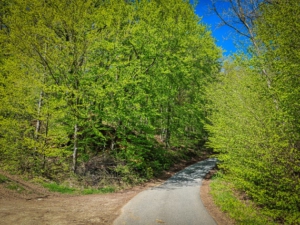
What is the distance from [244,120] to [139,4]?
498 inches

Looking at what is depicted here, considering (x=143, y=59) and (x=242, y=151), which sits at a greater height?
(x=143, y=59)

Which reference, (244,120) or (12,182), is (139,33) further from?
(12,182)

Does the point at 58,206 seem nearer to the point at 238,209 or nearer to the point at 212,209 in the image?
the point at 212,209

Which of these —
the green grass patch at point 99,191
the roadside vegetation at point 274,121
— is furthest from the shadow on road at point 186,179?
the roadside vegetation at point 274,121

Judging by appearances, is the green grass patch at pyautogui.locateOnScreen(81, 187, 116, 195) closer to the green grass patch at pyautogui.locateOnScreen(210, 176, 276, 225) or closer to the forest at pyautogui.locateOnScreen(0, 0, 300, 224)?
the forest at pyautogui.locateOnScreen(0, 0, 300, 224)

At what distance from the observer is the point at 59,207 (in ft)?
27.2

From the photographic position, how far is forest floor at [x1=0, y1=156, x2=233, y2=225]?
6.80 m

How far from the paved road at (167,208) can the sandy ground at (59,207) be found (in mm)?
407

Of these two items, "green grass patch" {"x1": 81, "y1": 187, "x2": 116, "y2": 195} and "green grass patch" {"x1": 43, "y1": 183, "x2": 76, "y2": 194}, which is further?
"green grass patch" {"x1": 81, "y1": 187, "x2": 116, "y2": 195}

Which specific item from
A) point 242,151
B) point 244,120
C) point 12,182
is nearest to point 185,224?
point 242,151

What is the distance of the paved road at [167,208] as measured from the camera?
7202mm

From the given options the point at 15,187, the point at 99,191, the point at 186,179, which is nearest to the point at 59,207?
the point at 15,187

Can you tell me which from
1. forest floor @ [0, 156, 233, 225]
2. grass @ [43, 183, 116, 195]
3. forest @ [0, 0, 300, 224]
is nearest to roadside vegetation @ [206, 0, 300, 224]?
forest @ [0, 0, 300, 224]

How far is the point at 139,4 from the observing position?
16.2 meters
